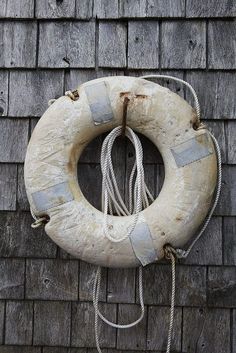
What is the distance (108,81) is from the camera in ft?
6.03

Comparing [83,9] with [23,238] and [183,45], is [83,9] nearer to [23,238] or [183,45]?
[183,45]

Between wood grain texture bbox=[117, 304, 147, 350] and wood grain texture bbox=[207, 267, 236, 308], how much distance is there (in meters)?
0.26

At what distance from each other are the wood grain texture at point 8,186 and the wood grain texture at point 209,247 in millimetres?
663

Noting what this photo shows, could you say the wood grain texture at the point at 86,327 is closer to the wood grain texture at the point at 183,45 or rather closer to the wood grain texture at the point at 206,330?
the wood grain texture at the point at 206,330

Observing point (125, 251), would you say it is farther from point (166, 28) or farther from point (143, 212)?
point (166, 28)

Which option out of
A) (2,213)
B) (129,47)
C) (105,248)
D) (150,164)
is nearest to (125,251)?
(105,248)

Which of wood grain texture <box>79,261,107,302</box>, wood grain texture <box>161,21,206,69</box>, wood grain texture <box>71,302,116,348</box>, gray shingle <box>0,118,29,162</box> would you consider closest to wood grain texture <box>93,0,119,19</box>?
wood grain texture <box>161,21,206,69</box>

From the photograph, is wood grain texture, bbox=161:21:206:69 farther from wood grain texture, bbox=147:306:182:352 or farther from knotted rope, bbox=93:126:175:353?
wood grain texture, bbox=147:306:182:352

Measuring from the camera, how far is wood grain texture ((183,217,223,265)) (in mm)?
1938

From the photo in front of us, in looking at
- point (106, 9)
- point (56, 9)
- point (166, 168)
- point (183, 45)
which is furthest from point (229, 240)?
point (56, 9)

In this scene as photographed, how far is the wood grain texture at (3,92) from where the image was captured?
6.46ft

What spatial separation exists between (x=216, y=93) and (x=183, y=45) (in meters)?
0.21

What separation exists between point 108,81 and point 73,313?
0.85 meters

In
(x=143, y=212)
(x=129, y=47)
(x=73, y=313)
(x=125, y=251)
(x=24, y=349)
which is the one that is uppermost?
(x=129, y=47)
